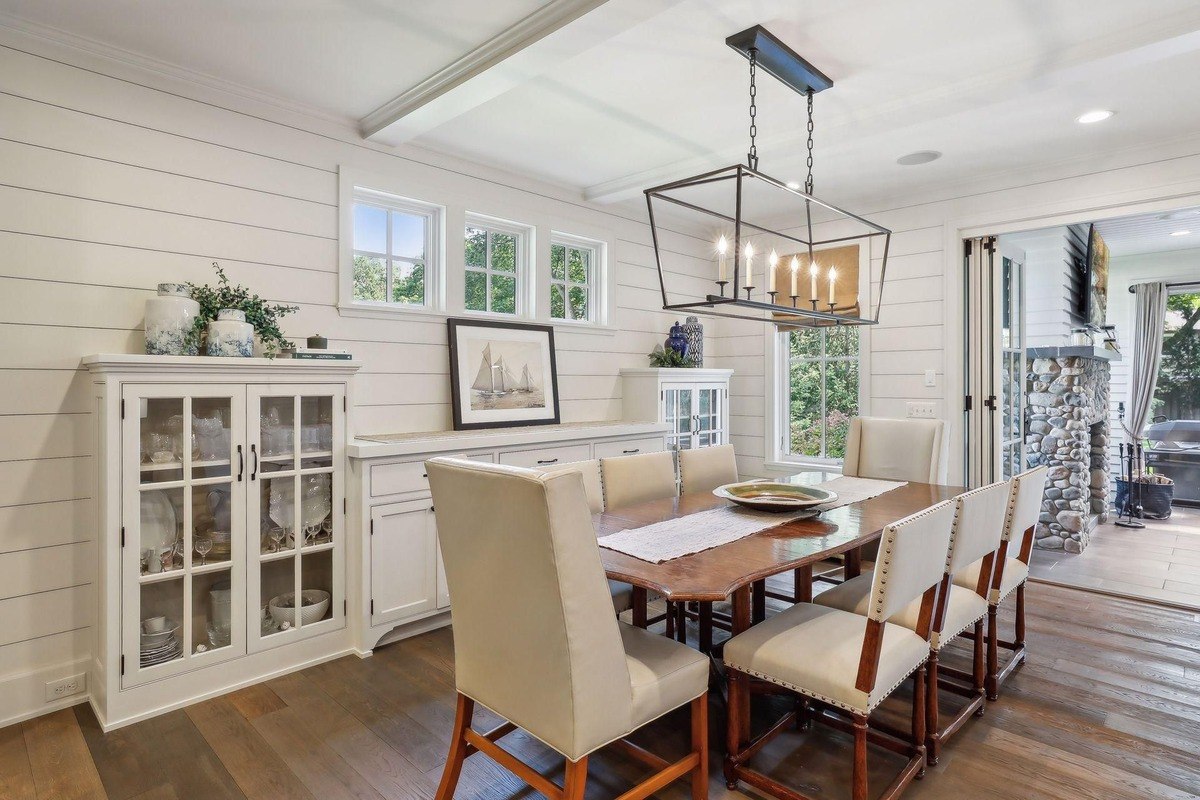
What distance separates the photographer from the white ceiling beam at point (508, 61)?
2170 millimetres

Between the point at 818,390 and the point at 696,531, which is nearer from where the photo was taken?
the point at 696,531

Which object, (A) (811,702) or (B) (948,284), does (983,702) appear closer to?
(A) (811,702)

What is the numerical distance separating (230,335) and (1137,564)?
5.56 metres

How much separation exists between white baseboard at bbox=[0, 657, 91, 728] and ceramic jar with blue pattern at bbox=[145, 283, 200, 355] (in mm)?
1277

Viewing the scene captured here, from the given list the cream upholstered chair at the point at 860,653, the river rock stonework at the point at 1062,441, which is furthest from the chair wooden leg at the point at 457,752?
the river rock stonework at the point at 1062,441

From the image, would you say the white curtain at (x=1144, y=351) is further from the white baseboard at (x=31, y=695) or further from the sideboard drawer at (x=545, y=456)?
the white baseboard at (x=31, y=695)

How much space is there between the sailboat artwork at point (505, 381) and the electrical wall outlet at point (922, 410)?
99.3 inches

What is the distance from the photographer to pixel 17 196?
95.7 inches

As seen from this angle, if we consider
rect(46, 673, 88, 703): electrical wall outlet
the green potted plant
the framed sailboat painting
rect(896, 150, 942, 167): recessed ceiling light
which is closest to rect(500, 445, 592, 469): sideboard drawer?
the framed sailboat painting

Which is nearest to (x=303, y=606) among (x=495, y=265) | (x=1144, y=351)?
(x=495, y=265)

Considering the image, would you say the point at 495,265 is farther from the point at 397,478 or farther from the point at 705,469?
the point at 705,469

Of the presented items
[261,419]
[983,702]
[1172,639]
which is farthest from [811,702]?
[261,419]

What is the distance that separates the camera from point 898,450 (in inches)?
143

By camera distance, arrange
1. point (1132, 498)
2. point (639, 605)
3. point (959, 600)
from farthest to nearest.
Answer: point (1132, 498) < point (639, 605) < point (959, 600)
